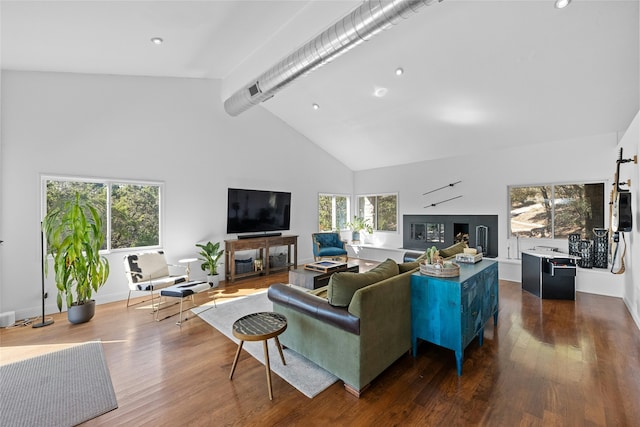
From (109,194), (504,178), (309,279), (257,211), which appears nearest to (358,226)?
(257,211)

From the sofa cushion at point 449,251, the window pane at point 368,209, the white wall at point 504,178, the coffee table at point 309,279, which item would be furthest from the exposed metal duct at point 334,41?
the window pane at point 368,209

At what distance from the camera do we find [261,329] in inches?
87.6

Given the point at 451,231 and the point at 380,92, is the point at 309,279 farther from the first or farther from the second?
the point at 451,231

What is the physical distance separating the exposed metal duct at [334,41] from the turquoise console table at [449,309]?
2523 mm

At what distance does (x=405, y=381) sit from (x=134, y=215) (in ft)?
15.6

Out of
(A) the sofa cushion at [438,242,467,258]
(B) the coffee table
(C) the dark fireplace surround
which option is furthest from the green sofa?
(C) the dark fireplace surround

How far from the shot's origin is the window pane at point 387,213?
775 centimetres

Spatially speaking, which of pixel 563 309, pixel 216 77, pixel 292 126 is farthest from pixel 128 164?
pixel 563 309

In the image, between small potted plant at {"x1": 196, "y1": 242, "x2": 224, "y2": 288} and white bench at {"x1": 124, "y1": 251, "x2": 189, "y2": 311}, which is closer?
white bench at {"x1": 124, "y1": 251, "x2": 189, "y2": 311}

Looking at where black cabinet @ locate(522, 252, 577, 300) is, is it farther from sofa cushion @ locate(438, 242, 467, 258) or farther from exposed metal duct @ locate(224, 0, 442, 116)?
exposed metal duct @ locate(224, 0, 442, 116)

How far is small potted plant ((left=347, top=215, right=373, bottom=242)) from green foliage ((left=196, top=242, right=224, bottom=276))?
164 inches

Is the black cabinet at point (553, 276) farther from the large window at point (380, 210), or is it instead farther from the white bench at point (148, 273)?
the white bench at point (148, 273)

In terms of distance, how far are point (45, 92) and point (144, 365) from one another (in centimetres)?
394

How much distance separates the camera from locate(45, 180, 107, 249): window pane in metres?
3.91
